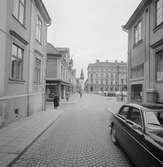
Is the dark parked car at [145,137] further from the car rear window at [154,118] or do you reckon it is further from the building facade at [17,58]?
the building facade at [17,58]

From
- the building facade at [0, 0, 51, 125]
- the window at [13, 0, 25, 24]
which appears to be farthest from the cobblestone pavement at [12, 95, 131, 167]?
the window at [13, 0, 25, 24]

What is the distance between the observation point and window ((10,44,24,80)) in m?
8.52

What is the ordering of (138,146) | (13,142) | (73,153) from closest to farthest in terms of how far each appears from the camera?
(138,146) → (73,153) → (13,142)

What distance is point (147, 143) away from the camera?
2859mm

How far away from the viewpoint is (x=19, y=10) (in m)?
9.16

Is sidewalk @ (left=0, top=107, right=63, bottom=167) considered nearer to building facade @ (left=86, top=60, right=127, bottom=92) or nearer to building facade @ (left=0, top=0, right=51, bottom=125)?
building facade @ (left=0, top=0, right=51, bottom=125)

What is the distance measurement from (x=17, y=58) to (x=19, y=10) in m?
2.80

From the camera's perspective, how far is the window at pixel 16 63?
8.52 metres

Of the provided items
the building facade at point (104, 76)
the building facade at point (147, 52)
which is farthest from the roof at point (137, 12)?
the building facade at point (104, 76)

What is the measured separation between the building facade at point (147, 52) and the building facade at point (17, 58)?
25.6 feet

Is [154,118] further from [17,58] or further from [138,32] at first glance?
[138,32]

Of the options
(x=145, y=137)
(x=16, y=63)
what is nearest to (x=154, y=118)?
(x=145, y=137)

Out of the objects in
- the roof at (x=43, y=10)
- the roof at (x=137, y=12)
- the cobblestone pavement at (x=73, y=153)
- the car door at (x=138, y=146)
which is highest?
the roof at (x=43, y=10)

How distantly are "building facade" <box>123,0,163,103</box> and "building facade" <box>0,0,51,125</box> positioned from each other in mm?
7791
